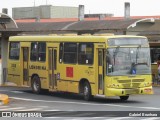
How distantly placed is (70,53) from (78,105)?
3.51 metres

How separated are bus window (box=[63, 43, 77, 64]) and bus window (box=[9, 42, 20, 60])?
463cm

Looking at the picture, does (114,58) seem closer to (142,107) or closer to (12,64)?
(142,107)

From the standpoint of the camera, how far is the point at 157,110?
19.0 m

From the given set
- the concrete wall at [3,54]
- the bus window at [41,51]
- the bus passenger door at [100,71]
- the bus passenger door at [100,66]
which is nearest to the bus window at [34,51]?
the bus window at [41,51]

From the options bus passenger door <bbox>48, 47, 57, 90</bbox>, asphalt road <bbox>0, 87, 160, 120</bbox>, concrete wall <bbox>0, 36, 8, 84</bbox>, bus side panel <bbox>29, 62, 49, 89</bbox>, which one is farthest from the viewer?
concrete wall <bbox>0, 36, 8, 84</bbox>

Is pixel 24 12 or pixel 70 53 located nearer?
pixel 70 53

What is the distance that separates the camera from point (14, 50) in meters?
28.6

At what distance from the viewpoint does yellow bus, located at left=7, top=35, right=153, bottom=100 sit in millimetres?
21641

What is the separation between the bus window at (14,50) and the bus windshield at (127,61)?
25.8 ft

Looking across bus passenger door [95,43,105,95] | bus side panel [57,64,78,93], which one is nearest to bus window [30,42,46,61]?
bus side panel [57,64,78,93]

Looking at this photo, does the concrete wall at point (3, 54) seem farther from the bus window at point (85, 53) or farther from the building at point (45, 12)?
the building at point (45, 12)

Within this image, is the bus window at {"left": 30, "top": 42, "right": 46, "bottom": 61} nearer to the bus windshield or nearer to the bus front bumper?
the bus windshield

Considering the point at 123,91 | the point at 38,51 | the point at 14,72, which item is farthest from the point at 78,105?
the point at 14,72

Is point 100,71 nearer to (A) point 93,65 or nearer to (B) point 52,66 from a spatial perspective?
(A) point 93,65
